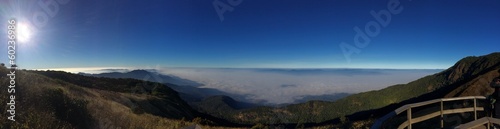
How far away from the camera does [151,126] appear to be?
1576 cm

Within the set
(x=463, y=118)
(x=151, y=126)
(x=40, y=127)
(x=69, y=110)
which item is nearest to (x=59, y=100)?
(x=69, y=110)

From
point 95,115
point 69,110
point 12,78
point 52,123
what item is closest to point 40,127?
point 52,123

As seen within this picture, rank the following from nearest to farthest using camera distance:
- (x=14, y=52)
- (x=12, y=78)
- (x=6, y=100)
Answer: (x=14, y=52) < (x=6, y=100) < (x=12, y=78)

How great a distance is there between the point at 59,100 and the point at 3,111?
8.81 feet

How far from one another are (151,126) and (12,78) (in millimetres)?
6810

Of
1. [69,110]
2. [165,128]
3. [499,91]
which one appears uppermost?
[499,91]

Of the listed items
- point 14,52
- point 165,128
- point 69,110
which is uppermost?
point 14,52

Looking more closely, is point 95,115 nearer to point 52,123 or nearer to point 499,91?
point 52,123

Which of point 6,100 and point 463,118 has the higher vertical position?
point 6,100

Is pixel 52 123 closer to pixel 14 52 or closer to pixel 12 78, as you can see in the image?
pixel 14 52

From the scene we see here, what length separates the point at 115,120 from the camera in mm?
15984

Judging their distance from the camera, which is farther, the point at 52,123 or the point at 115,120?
the point at 115,120

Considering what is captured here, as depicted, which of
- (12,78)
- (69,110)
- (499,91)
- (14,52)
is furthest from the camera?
(12,78)

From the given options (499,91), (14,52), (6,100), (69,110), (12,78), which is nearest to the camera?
(499,91)
